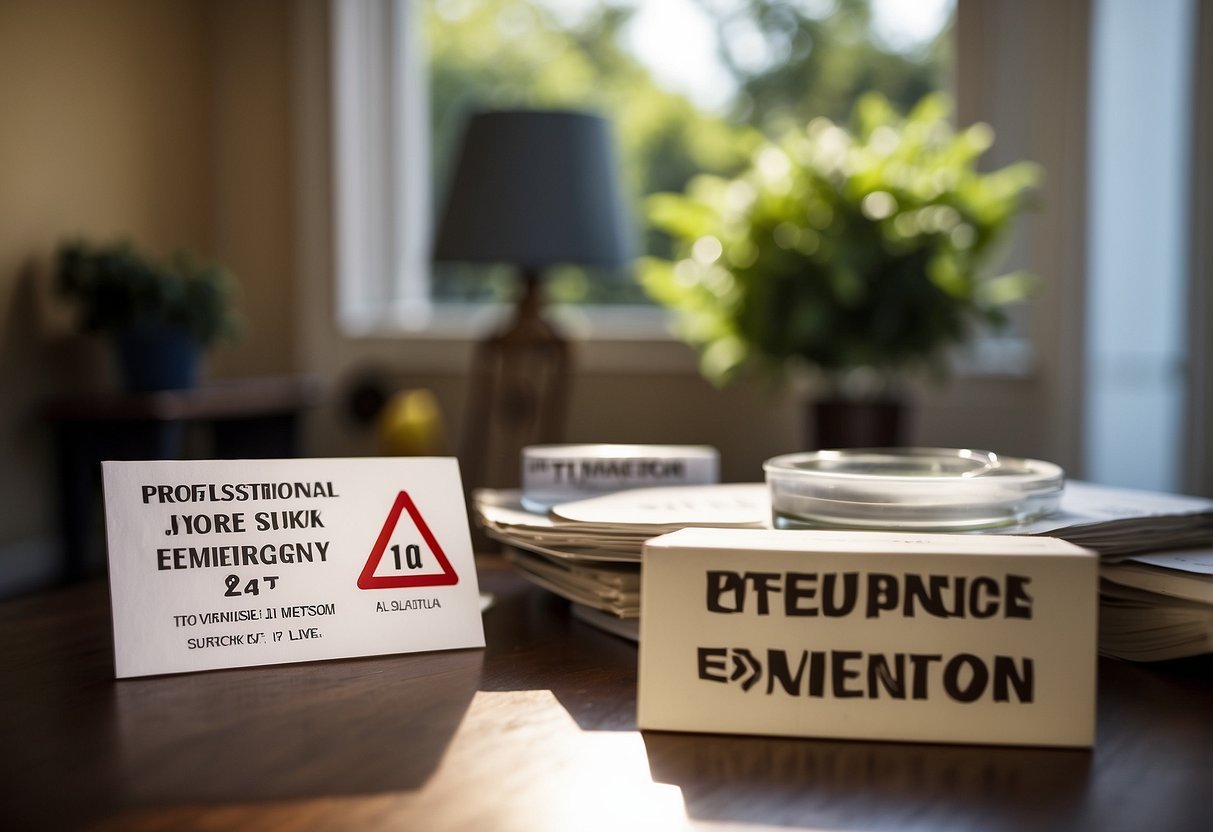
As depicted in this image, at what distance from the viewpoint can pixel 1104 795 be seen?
485mm

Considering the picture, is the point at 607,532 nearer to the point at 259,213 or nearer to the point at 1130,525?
the point at 1130,525

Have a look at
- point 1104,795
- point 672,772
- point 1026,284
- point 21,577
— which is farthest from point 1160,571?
point 21,577

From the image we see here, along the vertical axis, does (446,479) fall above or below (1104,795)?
above

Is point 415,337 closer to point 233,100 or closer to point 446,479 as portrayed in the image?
point 233,100

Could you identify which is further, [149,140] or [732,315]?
[149,140]

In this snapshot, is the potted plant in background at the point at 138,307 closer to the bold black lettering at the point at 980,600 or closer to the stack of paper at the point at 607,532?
the stack of paper at the point at 607,532

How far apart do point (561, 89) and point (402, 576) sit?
2.77 meters

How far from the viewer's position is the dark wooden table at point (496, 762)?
462mm

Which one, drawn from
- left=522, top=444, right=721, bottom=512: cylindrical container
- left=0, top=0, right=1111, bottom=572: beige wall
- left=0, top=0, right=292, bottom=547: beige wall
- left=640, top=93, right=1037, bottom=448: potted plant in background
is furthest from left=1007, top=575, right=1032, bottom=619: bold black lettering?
left=0, top=0, right=292, bottom=547: beige wall

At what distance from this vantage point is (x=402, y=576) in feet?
2.30

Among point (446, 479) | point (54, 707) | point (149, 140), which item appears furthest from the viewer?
point (149, 140)

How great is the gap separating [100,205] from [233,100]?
0.62m

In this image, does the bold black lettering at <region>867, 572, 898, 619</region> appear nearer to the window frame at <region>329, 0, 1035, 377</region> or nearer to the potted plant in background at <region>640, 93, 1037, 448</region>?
the potted plant in background at <region>640, 93, 1037, 448</region>

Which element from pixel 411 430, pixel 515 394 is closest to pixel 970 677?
pixel 411 430
